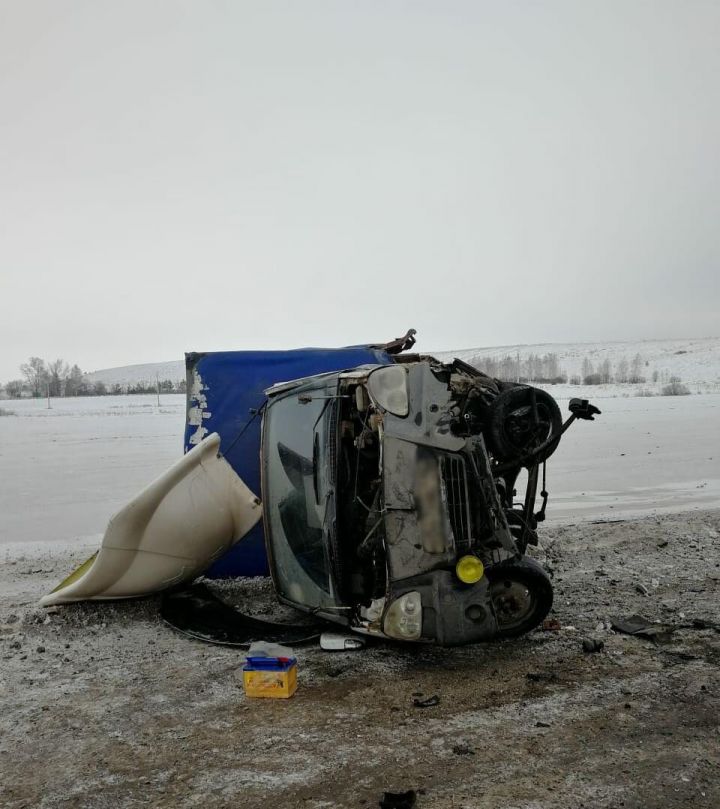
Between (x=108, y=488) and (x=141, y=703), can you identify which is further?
(x=108, y=488)

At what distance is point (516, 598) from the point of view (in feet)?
14.8

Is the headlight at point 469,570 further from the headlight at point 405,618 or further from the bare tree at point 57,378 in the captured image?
the bare tree at point 57,378

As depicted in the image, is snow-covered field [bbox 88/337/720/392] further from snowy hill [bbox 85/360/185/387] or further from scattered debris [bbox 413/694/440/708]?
scattered debris [bbox 413/694/440/708]

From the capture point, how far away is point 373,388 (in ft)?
14.5

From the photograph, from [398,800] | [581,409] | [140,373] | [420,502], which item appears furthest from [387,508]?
[140,373]

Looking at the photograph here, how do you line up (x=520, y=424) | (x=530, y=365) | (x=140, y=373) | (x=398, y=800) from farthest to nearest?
(x=140, y=373) < (x=530, y=365) < (x=520, y=424) < (x=398, y=800)

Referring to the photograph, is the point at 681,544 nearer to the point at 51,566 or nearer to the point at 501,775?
the point at 501,775

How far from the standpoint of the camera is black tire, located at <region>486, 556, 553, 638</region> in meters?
4.46

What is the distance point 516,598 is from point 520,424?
109 centimetres

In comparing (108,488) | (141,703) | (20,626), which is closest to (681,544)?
(141,703)

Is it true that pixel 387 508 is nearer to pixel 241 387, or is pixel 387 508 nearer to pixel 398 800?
pixel 398 800

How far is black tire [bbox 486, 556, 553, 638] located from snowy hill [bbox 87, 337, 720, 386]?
75674 mm

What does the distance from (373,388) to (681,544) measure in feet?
14.7

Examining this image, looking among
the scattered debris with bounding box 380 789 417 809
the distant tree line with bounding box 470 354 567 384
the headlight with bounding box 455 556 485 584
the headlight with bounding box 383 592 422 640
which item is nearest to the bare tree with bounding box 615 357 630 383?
the distant tree line with bounding box 470 354 567 384
